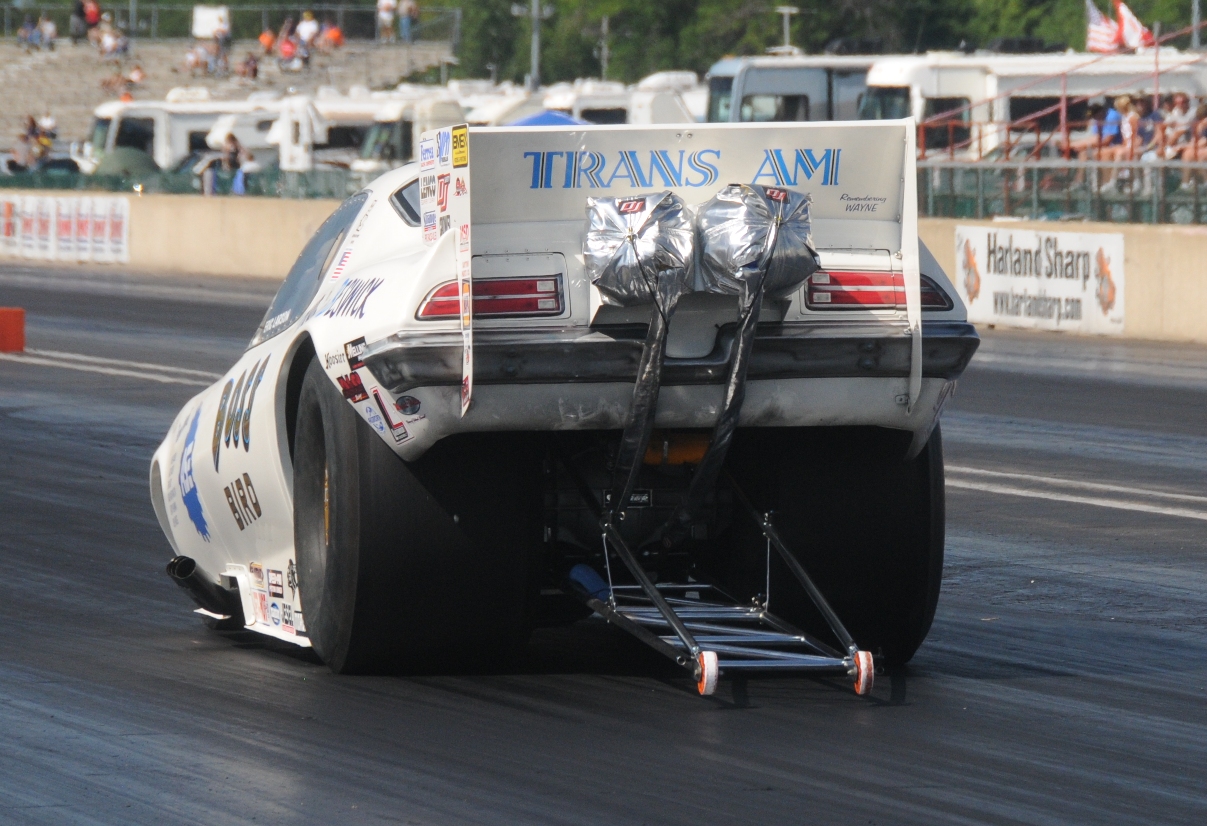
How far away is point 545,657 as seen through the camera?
6664 mm

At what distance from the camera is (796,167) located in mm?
6039

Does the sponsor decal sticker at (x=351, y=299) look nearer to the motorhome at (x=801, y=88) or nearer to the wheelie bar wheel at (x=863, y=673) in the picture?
the wheelie bar wheel at (x=863, y=673)

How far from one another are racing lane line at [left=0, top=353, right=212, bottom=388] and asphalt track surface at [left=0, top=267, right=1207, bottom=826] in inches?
277

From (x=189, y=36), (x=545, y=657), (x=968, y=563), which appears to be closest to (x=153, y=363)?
(x=968, y=563)

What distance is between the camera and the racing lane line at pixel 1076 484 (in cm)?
1116

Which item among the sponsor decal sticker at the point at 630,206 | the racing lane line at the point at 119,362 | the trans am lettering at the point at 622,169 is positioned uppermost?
the trans am lettering at the point at 622,169

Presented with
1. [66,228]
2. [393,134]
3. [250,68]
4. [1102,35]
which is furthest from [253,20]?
[1102,35]

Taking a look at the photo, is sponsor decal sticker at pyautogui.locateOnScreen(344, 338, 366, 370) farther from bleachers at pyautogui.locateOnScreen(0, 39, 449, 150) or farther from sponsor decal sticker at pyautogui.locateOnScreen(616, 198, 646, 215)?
bleachers at pyautogui.locateOnScreen(0, 39, 449, 150)

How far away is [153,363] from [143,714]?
13556mm

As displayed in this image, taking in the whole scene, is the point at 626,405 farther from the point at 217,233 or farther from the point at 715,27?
the point at 715,27

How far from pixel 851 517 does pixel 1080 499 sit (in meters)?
5.06

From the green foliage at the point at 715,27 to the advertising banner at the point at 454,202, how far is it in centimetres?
5852

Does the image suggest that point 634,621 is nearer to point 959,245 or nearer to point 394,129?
point 959,245

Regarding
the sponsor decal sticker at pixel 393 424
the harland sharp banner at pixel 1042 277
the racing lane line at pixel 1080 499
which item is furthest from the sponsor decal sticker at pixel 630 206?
the harland sharp banner at pixel 1042 277
